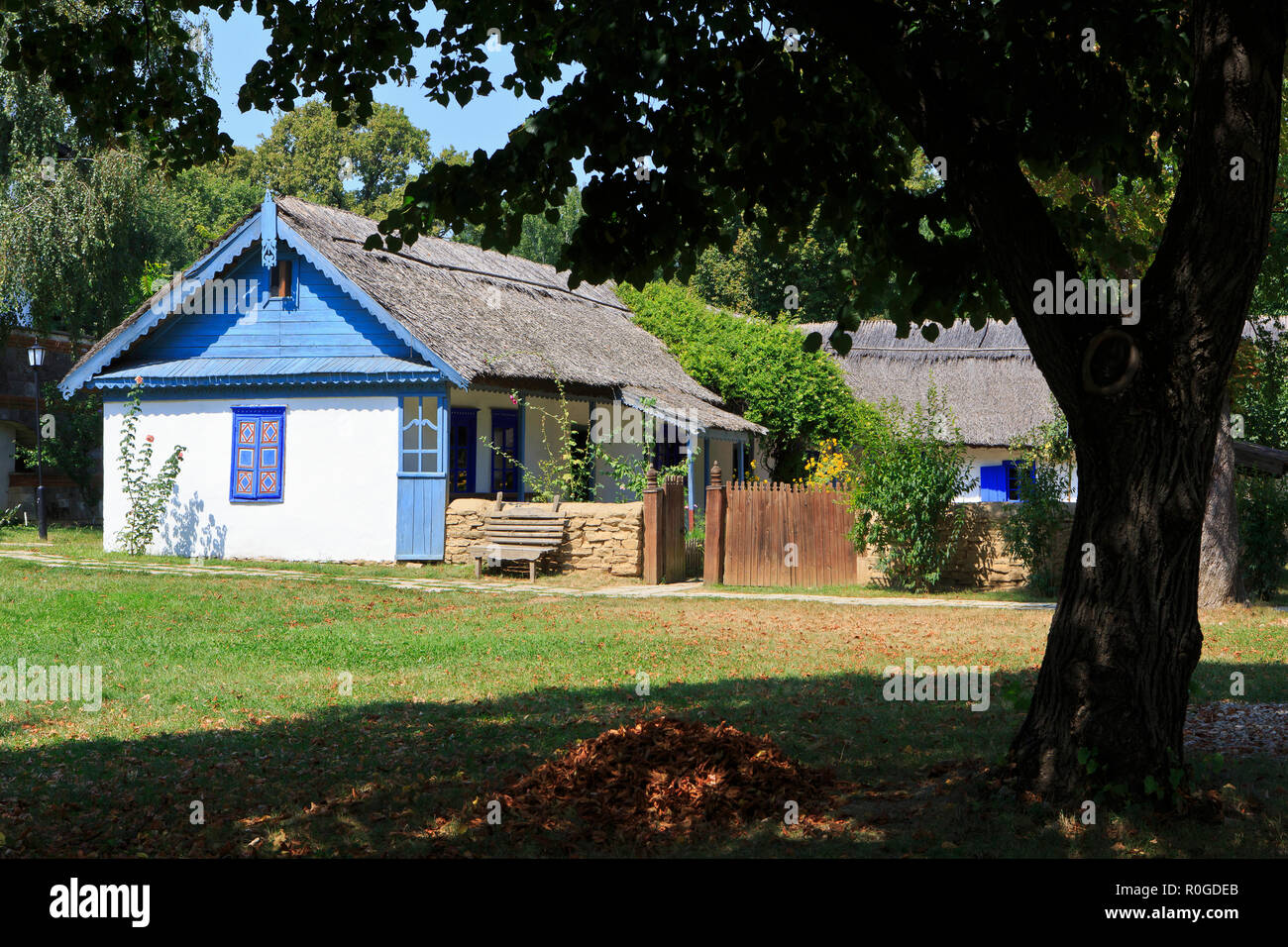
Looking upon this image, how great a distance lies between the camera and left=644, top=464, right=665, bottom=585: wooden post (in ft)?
59.6

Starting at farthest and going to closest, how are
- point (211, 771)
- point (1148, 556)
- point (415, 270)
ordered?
1. point (415, 270)
2. point (211, 771)
3. point (1148, 556)

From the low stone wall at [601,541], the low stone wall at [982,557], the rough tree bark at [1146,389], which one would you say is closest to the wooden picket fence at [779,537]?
the low stone wall at [601,541]

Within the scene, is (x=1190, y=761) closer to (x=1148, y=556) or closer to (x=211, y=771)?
(x=1148, y=556)

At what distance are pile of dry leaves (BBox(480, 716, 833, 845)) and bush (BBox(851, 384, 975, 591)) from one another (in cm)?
1070

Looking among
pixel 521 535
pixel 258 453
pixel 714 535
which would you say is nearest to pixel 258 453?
pixel 258 453

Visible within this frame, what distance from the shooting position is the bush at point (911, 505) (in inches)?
661

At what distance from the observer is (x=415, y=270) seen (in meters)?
Result: 23.9

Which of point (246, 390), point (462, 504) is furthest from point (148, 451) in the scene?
point (462, 504)

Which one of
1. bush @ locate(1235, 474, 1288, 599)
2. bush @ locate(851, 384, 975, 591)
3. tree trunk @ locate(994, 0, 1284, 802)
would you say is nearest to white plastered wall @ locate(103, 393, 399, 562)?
bush @ locate(851, 384, 975, 591)

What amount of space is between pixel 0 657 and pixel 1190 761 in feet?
31.5

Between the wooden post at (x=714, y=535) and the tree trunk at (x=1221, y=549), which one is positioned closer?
the tree trunk at (x=1221, y=549)

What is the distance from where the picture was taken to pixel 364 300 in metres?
20.3

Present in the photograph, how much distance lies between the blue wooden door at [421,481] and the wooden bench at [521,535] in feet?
3.75

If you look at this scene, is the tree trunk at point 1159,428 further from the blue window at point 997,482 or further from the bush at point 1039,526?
the blue window at point 997,482
